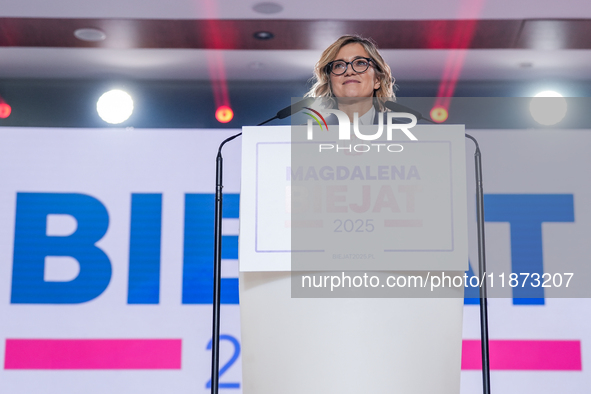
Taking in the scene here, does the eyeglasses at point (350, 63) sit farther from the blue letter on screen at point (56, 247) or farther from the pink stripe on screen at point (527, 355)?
the blue letter on screen at point (56, 247)

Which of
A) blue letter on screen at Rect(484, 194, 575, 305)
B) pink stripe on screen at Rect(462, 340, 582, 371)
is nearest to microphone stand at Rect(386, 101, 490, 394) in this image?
pink stripe on screen at Rect(462, 340, 582, 371)

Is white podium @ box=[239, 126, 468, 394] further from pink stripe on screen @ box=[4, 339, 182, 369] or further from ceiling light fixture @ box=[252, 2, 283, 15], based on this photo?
pink stripe on screen @ box=[4, 339, 182, 369]

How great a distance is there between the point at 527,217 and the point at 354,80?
253cm

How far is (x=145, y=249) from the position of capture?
11.5 feet

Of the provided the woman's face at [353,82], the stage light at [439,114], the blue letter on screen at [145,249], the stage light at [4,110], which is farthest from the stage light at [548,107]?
the stage light at [4,110]

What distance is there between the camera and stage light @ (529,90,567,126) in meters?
3.98

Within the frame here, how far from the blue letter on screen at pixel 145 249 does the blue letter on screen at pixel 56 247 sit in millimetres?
172

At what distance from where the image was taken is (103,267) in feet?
11.4

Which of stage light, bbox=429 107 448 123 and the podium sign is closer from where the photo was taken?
the podium sign

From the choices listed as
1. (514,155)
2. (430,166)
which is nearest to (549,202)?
(514,155)

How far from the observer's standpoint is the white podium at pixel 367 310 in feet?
3.27

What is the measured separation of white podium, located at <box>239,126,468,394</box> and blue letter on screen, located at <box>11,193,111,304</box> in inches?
106

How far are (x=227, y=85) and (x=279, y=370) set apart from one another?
3.35 meters

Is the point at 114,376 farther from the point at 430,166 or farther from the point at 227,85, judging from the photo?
the point at 430,166
